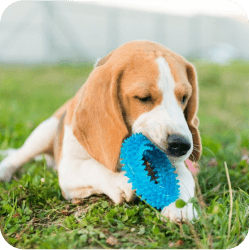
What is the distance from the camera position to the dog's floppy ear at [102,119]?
10.9 feet

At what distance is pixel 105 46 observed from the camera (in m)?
16.4

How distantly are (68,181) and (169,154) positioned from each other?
120cm

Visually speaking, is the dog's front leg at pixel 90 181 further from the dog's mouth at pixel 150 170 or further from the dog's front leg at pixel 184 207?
the dog's front leg at pixel 184 207

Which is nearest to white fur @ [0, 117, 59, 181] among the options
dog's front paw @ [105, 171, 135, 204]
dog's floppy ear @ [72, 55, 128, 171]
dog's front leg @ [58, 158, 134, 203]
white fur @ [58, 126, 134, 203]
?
white fur @ [58, 126, 134, 203]

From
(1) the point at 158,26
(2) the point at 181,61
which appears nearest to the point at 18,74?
(1) the point at 158,26

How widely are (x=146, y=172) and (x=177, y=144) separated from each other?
14.4 inches

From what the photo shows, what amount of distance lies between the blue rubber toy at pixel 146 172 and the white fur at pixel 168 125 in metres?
0.07

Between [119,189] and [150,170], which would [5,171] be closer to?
[119,189]

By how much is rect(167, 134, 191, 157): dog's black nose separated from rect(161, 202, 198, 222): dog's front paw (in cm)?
46

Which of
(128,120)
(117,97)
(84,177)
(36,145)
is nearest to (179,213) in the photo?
(128,120)

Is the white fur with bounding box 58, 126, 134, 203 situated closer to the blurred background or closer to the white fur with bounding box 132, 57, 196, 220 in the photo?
the white fur with bounding box 132, 57, 196, 220

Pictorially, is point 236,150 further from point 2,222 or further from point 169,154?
point 2,222

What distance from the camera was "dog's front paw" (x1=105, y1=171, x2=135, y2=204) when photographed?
10.9ft

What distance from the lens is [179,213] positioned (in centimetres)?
299
